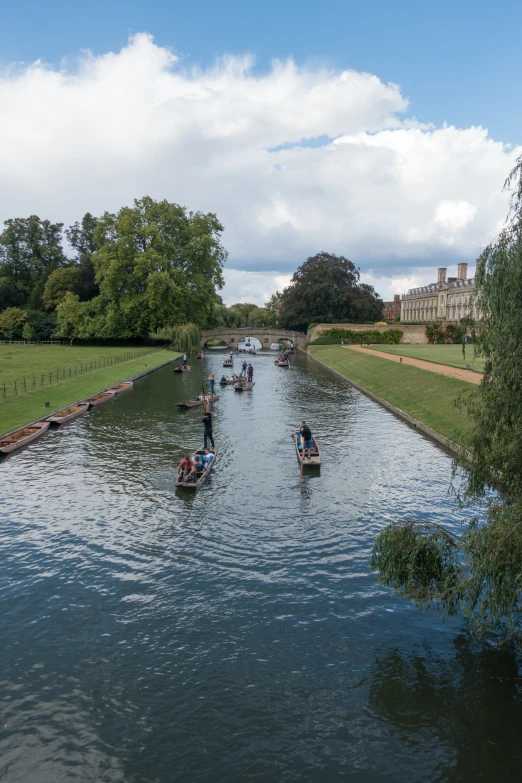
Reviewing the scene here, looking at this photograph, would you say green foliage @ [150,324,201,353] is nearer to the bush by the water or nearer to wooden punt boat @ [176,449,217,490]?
the bush by the water

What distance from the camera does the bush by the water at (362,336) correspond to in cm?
10484

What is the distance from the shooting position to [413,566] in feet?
35.4

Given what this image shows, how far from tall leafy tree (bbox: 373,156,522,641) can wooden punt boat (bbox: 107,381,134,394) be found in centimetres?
3669

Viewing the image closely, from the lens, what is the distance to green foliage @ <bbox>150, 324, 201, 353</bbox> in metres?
85.3

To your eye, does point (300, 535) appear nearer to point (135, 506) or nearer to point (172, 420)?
point (135, 506)

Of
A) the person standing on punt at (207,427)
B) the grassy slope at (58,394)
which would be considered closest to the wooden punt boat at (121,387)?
the grassy slope at (58,394)

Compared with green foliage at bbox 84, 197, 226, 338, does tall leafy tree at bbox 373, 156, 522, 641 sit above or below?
below

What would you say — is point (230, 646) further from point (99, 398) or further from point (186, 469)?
point (99, 398)

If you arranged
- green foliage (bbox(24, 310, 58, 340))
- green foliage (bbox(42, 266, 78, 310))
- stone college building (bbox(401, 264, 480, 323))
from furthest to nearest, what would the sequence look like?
1. stone college building (bbox(401, 264, 480, 323))
2. green foliage (bbox(42, 266, 78, 310))
3. green foliage (bbox(24, 310, 58, 340))

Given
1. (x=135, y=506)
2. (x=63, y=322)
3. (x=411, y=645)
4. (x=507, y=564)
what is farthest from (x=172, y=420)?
(x=63, y=322)

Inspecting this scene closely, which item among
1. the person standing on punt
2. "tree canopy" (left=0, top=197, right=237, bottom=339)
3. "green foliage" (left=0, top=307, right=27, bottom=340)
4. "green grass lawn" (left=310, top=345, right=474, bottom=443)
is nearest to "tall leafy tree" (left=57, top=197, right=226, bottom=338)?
"tree canopy" (left=0, top=197, right=237, bottom=339)

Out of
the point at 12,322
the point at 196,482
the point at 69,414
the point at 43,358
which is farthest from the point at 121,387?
the point at 12,322

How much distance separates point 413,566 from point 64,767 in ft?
21.7

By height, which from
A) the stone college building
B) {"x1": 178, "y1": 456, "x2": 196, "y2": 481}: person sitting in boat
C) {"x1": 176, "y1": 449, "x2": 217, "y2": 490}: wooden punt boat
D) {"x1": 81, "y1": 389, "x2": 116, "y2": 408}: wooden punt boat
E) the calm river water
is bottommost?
the calm river water
